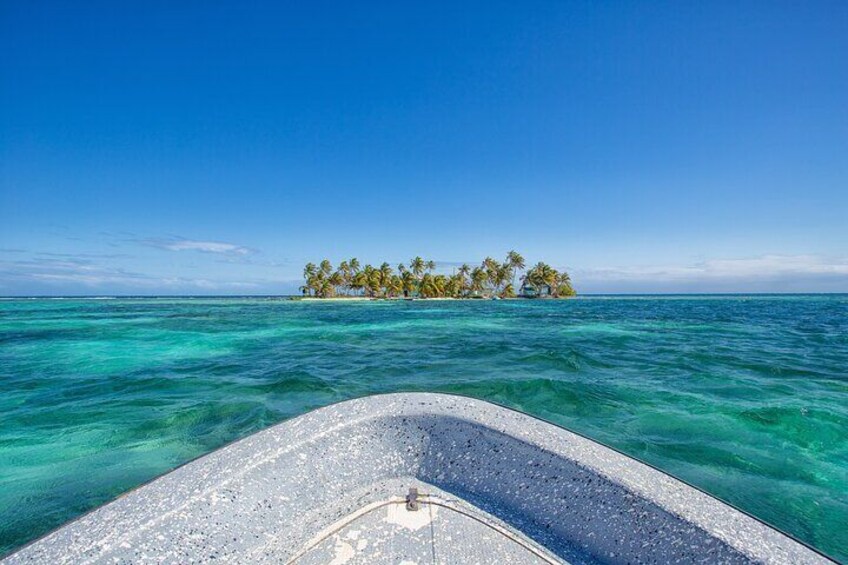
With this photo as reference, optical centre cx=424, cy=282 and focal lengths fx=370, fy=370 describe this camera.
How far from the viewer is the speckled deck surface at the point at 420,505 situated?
1.51m

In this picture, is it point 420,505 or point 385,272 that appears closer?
point 420,505

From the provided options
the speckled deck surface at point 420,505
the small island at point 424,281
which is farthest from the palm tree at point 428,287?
the speckled deck surface at point 420,505

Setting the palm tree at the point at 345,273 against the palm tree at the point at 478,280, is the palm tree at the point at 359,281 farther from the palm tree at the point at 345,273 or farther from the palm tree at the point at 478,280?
the palm tree at the point at 478,280

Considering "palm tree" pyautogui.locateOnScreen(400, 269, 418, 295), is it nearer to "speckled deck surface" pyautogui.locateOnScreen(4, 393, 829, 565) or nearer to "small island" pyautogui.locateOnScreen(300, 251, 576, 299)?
"small island" pyautogui.locateOnScreen(300, 251, 576, 299)

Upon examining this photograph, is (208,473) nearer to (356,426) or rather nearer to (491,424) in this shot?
(356,426)

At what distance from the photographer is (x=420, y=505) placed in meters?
2.18

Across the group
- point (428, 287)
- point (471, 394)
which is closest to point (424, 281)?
point (428, 287)

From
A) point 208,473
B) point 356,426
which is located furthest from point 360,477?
point 208,473

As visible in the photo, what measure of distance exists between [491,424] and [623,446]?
108 inches

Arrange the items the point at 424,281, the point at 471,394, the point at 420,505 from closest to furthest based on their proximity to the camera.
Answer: the point at 420,505, the point at 471,394, the point at 424,281

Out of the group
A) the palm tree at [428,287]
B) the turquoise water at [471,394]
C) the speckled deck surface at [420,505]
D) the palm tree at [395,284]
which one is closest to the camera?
the speckled deck surface at [420,505]

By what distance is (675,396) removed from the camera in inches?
228

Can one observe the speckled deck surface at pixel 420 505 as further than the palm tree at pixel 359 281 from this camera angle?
No

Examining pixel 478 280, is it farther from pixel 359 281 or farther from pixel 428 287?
pixel 359 281
